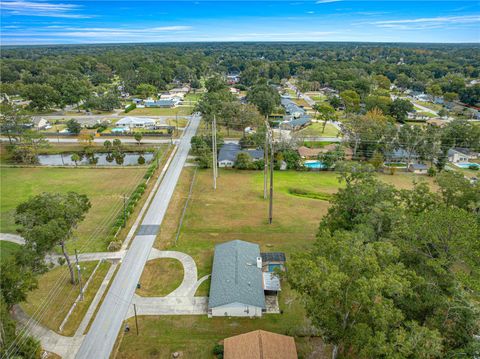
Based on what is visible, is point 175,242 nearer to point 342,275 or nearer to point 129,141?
point 342,275

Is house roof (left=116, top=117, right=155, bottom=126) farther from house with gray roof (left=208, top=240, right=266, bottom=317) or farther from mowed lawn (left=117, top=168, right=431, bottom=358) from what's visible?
house with gray roof (left=208, top=240, right=266, bottom=317)

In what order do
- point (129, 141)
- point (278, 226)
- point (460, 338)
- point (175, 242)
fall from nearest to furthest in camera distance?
point (460, 338), point (175, 242), point (278, 226), point (129, 141)

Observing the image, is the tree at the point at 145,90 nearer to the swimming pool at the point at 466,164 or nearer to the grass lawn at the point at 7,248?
the grass lawn at the point at 7,248

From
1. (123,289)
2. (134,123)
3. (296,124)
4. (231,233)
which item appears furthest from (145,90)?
(123,289)

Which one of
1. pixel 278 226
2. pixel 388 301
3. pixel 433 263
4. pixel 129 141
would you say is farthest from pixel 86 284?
pixel 129 141

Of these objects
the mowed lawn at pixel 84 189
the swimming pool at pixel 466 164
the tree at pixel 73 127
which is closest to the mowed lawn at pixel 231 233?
the mowed lawn at pixel 84 189

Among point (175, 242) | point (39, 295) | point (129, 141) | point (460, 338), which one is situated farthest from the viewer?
point (129, 141)

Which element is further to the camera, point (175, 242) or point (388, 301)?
point (175, 242)
